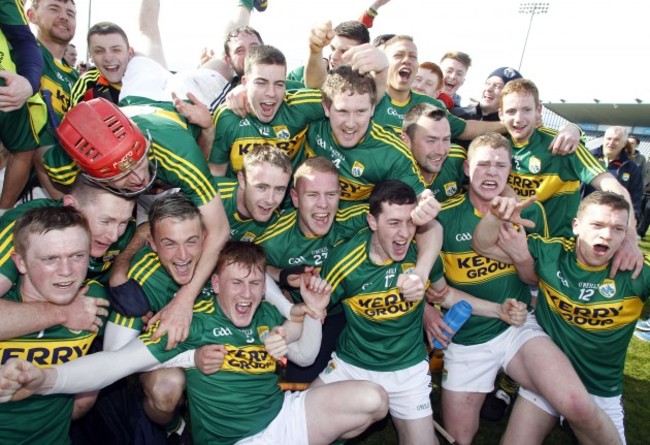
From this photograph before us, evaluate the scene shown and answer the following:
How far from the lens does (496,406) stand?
401cm

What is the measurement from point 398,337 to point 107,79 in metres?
3.60

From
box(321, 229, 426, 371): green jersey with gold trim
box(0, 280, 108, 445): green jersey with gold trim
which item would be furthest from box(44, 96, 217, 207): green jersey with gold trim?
box(321, 229, 426, 371): green jersey with gold trim

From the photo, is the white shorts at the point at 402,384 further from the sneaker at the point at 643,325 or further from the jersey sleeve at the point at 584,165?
the sneaker at the point at 643,325

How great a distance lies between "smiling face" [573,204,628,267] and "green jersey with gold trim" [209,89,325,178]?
2155mm

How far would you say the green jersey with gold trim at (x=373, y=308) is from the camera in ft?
11.1

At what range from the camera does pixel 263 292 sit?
3.14 m

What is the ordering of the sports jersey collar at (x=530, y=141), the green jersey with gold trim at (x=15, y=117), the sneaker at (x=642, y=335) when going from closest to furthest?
the green jersey with gold trim at (x=15, y=117) → the sports jersey collar at (x=530, y=141) → the sneaker at (x=642, y=335)

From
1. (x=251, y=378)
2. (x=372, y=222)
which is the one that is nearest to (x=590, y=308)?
(x=372, y=222)

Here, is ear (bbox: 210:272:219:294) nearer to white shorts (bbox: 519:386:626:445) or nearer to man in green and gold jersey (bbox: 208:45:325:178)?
man in green and gold jersey (bbox: 208:45:325:178)

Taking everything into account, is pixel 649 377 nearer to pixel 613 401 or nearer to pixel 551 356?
pixel 613 401

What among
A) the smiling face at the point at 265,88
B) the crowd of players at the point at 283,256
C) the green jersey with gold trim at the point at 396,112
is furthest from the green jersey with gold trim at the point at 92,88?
the green jersey with gold trim at the point at 396,112

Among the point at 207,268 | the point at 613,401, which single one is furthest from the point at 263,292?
the point at 613,401

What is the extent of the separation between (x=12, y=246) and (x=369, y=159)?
2508mm

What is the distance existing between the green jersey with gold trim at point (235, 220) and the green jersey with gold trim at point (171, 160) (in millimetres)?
530
